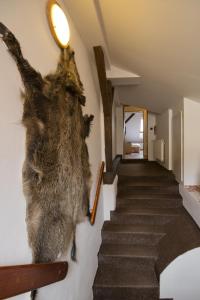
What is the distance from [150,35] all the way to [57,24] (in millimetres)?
816

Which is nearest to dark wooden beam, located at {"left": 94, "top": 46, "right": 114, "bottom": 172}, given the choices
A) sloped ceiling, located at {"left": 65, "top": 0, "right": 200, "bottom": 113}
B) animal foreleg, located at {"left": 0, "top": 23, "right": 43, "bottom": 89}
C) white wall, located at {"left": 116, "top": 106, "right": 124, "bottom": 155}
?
sloped ceiling, located at {"left": 65, "top": 0, "right": 200, "bottom": 113}

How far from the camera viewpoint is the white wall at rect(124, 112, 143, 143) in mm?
8305

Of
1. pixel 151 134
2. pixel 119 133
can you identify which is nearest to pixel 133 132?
pixel 151 134

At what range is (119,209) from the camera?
9.93ft

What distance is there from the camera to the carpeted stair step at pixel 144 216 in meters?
2.78

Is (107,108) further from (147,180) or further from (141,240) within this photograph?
(141,240)

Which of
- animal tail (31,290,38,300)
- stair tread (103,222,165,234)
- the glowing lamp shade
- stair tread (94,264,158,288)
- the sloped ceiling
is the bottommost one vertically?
stair tread (94,264,158,288)

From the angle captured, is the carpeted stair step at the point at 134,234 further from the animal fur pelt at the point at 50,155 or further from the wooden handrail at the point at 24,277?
the wooden handrail at the point at 24,277

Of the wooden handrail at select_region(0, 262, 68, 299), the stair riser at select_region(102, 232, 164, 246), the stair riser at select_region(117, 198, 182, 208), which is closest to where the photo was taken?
the wooden handrail at select_region(0, 262, 68, 299)

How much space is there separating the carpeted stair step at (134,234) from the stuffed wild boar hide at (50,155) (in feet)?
4.54

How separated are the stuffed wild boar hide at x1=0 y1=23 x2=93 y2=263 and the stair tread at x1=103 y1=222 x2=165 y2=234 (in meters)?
1.43

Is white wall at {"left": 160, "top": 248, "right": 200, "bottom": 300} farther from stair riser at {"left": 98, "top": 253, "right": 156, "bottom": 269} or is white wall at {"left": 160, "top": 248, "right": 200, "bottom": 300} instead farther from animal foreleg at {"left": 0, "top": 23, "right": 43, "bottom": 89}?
animal foreleg at {"left": 0, "top": 23, "right": 43, "bottom": 89}

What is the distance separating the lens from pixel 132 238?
2582mm

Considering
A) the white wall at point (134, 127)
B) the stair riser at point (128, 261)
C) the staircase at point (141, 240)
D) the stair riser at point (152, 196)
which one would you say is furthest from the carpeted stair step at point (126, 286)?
the white wall at point (134, 127)
